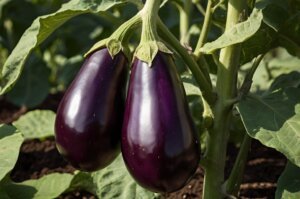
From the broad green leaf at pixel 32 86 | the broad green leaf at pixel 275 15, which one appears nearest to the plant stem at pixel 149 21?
the broad green leaf at pixel 275 15

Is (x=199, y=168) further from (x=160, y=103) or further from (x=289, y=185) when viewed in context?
(x=160, y=103)

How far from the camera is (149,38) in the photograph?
1.42 meters

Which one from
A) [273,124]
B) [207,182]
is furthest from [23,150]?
A: [273,124]

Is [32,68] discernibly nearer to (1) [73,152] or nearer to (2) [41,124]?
(2) [41,124]

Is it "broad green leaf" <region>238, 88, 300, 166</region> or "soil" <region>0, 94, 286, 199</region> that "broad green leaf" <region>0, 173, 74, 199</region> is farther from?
"broad green leaf" <region>238, 88, 300, 166</region>

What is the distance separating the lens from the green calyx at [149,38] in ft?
4.58

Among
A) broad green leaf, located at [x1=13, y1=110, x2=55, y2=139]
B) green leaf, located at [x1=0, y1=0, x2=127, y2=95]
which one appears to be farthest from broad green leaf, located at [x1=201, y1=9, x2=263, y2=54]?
broad green leaf, located at [x1=13, y1=110, x2=55, y2=139]

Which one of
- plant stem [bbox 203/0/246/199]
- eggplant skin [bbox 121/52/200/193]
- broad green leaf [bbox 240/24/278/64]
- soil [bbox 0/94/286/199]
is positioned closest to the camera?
eggplant skin [bbox 121/52/200/193]

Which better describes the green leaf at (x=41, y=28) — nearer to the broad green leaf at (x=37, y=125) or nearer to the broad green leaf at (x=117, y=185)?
the broad green leaf at (x=117, y=185)

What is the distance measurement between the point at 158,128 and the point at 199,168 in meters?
0.98

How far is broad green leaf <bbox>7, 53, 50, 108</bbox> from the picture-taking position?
3.16 metres

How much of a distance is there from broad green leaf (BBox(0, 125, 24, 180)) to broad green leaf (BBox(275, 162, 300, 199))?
65 cm

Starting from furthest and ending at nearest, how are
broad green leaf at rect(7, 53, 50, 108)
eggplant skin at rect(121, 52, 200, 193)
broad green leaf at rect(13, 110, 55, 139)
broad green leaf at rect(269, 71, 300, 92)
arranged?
broad green leaf at rect(7, 53, 50, 108) → broad green leaf at rect(13, 110, 55, 139) → broad green leaf at rect(269, 71, 300, 92) → eggplant skin at rect(121, 52, 200, 193)

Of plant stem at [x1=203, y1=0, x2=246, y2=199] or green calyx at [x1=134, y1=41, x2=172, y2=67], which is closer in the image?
green calyx at [x1=134, y1=41, x2=172, y2=67]
